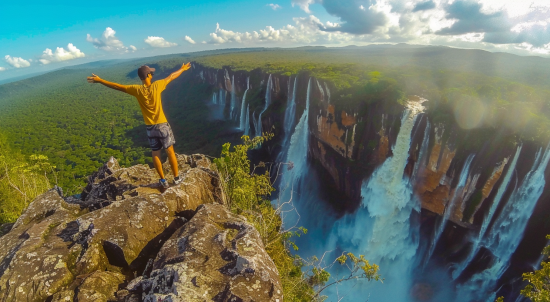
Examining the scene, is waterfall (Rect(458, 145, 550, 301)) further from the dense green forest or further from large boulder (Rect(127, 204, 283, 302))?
large boulder (Rect(127, 204, 283, 302))

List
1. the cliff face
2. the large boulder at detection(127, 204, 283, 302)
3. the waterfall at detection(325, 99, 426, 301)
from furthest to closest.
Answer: the waterfall at detection(325, 99, 426, 301), the cliff face, the large boulder at detection(127, 204, 283, 302)

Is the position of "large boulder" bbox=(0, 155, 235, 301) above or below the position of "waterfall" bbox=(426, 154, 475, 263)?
above

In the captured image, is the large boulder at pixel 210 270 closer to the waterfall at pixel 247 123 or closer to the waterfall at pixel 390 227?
the waterfall at pixel 390 227

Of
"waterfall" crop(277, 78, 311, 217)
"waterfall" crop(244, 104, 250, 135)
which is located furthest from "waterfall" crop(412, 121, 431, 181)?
"waterfall" crop(244, 104, 250, 135)

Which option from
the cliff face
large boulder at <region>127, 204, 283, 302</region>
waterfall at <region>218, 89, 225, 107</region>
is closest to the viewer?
large boulder at <region>127, 204, 283, 302</region>

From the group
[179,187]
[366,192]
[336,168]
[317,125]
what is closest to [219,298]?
[179,187]

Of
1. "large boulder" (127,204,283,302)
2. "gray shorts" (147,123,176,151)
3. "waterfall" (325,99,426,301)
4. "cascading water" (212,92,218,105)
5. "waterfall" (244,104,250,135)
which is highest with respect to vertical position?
"gray shorts" (147,123,176,151)

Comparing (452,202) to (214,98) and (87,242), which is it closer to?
(87,242)
